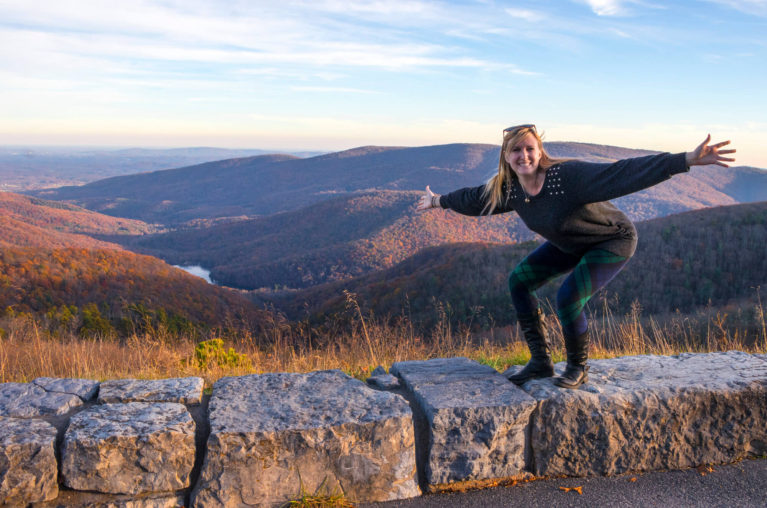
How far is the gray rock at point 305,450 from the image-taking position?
2.25 metres

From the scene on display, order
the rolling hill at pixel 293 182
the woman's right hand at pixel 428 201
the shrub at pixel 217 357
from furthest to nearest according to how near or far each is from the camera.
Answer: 1. the rolling hill at pixel 293 182
2. the shrub at pixel 217 357
3. the woman's right hand at pixel 428 201

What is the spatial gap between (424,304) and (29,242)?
158 feet

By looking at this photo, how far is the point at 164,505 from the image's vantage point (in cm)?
226

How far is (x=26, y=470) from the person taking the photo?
2.15 m

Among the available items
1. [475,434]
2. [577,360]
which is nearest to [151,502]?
[475,434]

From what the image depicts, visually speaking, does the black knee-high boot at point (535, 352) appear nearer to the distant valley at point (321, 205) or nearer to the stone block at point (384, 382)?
the stone block at point (384, 382)

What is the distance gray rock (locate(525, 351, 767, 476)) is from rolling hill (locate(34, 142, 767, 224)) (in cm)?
11109

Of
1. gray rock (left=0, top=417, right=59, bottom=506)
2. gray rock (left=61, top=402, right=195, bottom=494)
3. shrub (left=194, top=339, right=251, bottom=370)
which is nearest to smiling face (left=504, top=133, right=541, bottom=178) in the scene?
gray rock (left=61, top=402, right=195, bottom=494)

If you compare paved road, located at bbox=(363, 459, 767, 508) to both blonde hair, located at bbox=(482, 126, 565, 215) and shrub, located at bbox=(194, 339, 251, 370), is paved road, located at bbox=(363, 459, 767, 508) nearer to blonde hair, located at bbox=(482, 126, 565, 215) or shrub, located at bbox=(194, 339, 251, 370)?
blonde hair, located at bbox=(482, 126, 565, 215)

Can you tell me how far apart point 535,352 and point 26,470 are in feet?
7.94

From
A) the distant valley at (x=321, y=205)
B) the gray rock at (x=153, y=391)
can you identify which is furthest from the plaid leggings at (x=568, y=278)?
the gray rock at (x=153, y=391)

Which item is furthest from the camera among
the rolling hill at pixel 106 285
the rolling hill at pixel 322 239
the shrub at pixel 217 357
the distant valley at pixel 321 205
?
the distant valley at pixel 321 205

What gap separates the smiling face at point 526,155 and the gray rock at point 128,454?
1993 mm

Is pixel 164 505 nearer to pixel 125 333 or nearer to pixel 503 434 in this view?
pixel 503 434
